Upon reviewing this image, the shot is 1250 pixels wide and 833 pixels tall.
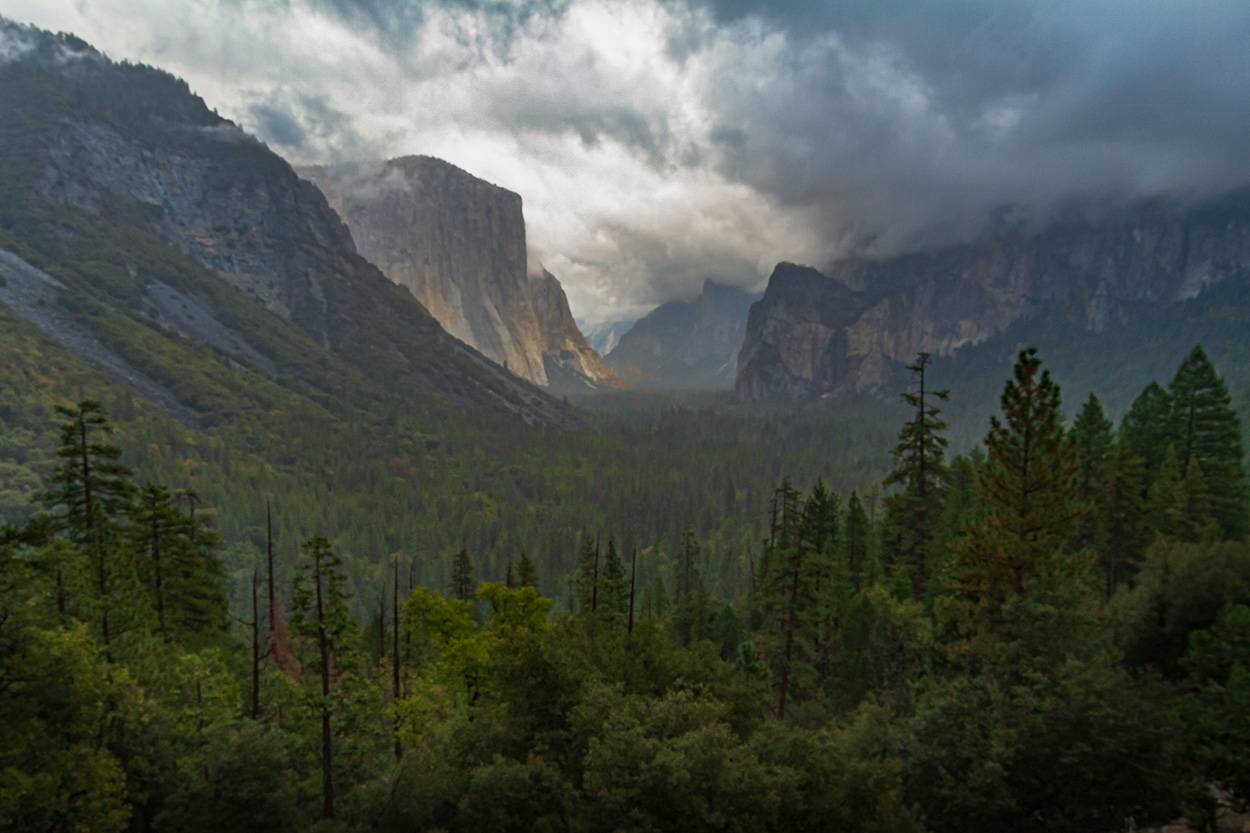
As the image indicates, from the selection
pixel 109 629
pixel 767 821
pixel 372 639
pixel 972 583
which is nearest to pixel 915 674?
pixel 972 583

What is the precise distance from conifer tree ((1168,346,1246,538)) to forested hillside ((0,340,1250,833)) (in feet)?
18.6

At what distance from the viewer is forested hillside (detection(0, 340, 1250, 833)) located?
→ 51.0 feet

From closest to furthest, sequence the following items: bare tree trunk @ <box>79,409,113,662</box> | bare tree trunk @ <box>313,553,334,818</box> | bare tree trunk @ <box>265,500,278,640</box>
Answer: bare tree trunk @ <box>313,553,334,818</box> → bare tree trunk @ <box>265,500,278,640</box> → bare tree trunk @ <box>79,409,113,662</box>

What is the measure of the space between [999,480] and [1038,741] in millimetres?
9762

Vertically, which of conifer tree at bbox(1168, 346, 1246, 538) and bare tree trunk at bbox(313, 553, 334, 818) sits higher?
conifer tree at bbox(1168, 346, 1246, 538)

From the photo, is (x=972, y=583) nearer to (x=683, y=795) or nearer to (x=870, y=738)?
(x=870, y=738)

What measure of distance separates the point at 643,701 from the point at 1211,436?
4276cm

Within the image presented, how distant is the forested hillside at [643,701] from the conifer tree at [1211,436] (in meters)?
5.68

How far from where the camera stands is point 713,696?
21031mm

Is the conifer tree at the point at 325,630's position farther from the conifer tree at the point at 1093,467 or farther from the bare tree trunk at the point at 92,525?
the conifer tree at the point at 1093,467

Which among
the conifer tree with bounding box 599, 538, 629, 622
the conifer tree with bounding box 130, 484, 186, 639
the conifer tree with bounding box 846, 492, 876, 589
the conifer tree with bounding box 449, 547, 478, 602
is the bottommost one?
the conifer tree with bounding box 449, 547, 478, 602

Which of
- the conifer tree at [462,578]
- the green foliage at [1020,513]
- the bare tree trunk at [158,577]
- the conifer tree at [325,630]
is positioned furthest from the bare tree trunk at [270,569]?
the green foliage at [1020,513]

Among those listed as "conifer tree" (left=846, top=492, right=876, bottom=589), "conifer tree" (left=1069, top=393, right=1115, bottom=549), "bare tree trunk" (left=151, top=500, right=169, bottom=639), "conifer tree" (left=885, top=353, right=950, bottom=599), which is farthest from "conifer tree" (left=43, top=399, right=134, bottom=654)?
"conifer tree" (left=1069, top=393, right=1115, bottom=549)

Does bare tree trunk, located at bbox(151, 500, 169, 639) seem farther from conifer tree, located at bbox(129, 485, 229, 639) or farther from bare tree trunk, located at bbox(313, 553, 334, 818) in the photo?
bare tree trunk, located at bbox(313, 553, 334, 818)
